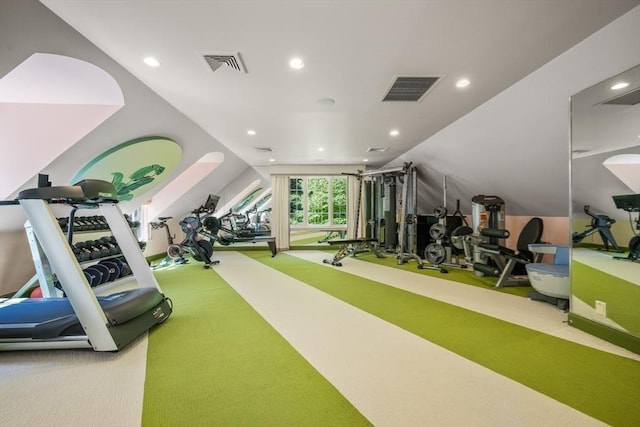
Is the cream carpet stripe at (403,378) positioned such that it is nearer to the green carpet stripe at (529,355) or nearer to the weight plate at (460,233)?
the green carpet stripe at (529,355)

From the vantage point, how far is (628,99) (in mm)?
2162

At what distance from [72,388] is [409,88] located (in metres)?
4.02

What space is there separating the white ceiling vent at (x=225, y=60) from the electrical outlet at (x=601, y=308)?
3971 millimetres

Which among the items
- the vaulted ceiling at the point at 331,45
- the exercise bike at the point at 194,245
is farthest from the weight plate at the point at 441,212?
the exercise bike at the point at 194,245

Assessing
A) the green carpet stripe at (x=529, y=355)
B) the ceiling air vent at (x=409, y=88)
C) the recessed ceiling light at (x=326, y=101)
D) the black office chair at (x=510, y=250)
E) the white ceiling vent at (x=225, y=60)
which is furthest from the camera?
the black office chair at (x=510, y=250)

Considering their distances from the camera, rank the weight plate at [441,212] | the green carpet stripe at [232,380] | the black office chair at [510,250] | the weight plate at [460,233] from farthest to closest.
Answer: the weight plate at [441,212] < the weight plate at [460,233] < the black office chair at [510,250] < the green carpet stripe at [232,380]

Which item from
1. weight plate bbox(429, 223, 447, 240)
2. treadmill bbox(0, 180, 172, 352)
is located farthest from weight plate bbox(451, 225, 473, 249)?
treadmill bbox(0, 180, 172, 352)

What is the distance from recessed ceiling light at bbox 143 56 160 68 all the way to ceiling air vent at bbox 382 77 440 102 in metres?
2.54

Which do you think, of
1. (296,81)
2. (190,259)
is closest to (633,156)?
(296,81)

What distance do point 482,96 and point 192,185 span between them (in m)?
6.65

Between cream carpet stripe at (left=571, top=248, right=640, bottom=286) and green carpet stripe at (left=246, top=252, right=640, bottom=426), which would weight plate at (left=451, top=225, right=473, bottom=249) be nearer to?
green carpet stripe at (left=246, top=252, right=640, bottom=426)

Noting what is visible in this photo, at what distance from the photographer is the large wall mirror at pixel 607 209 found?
2.15 metres

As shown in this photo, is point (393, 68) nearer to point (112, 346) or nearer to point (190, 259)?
point (112, 346)

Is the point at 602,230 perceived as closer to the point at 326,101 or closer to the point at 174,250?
the point at 326,101
